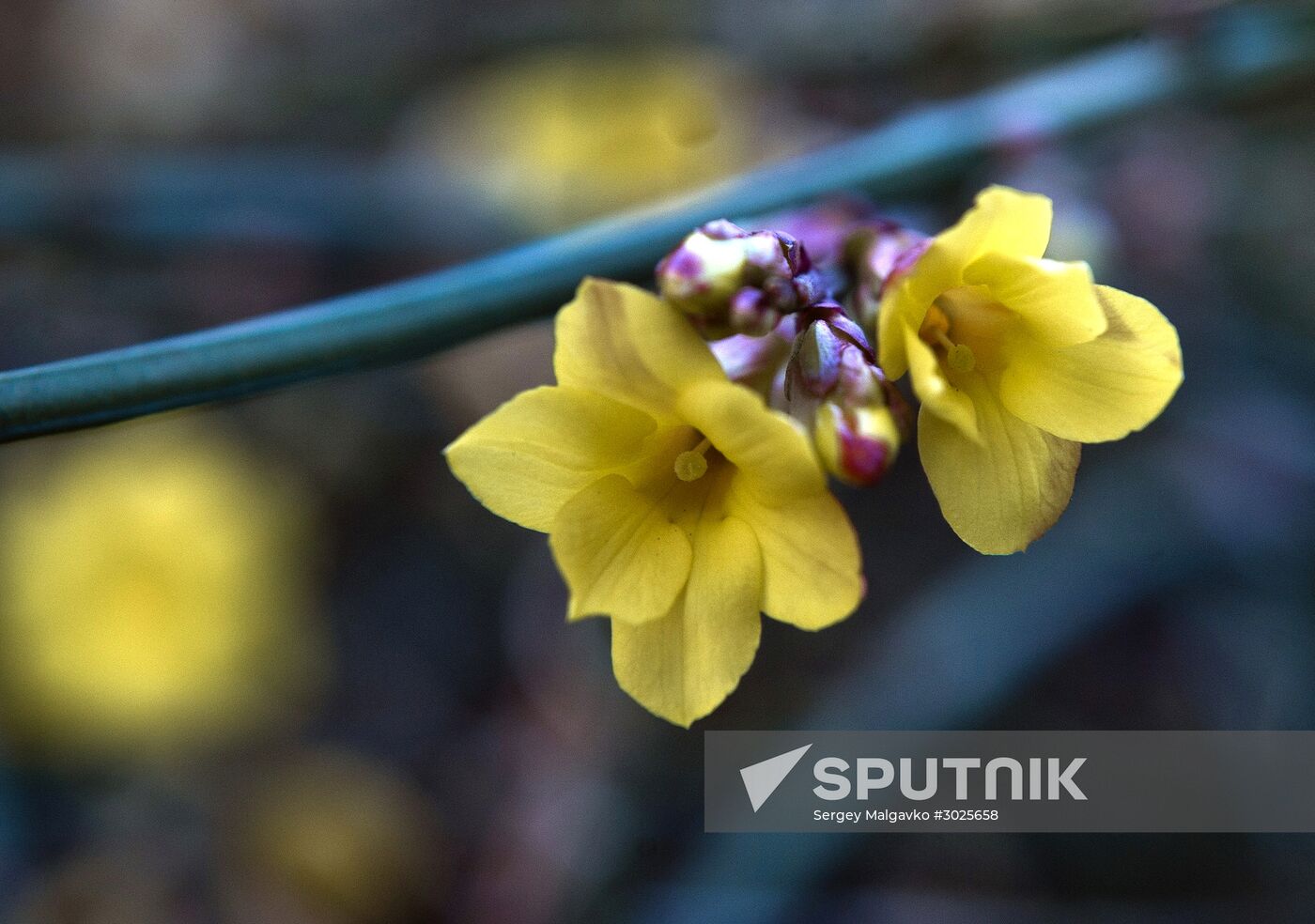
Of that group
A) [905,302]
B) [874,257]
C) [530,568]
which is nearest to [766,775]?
[874,257]

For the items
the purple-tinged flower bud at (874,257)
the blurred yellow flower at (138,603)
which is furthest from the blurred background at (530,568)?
the purple-tinged flower bud at (874,257)

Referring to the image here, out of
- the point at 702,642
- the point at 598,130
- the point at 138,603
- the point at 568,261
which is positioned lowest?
the point at 702,642

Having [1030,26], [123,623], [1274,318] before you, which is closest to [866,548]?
[1274,318]

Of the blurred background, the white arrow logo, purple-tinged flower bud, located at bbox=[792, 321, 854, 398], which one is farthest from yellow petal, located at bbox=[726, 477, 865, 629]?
the blurred background

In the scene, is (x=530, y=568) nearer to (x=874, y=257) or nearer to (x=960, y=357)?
(x=874, y=257)

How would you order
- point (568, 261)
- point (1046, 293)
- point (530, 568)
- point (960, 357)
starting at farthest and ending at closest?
point (530, 568) < point (568, 261) < point (960, 357) < point (1046, 293)

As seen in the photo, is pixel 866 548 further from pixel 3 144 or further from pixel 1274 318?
pixel 3 144
